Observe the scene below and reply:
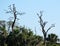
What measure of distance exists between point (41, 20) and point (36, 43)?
31.3 feet

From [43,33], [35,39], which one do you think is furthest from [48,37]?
[35,39]

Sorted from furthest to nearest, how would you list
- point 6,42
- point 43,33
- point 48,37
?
point 48,37, point 43,33, point 6,42

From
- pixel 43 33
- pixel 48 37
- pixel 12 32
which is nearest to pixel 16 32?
pixel 12 32

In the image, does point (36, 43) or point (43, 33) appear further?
point (43, 33)

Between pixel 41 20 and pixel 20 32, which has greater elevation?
pixel 41 20

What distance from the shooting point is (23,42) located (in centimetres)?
3938

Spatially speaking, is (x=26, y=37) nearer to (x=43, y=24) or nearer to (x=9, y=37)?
(x=9, y=37)

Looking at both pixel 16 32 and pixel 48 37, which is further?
pixel 48 37

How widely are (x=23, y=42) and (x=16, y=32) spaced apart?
266 cm

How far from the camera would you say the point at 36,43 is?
40.5m

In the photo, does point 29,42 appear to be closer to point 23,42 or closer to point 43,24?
point 23,42

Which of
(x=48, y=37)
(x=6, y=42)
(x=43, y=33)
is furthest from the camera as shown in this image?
(x=48, y=37)

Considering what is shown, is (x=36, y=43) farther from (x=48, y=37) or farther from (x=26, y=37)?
(x=48, y=37)

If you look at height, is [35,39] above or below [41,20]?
below
